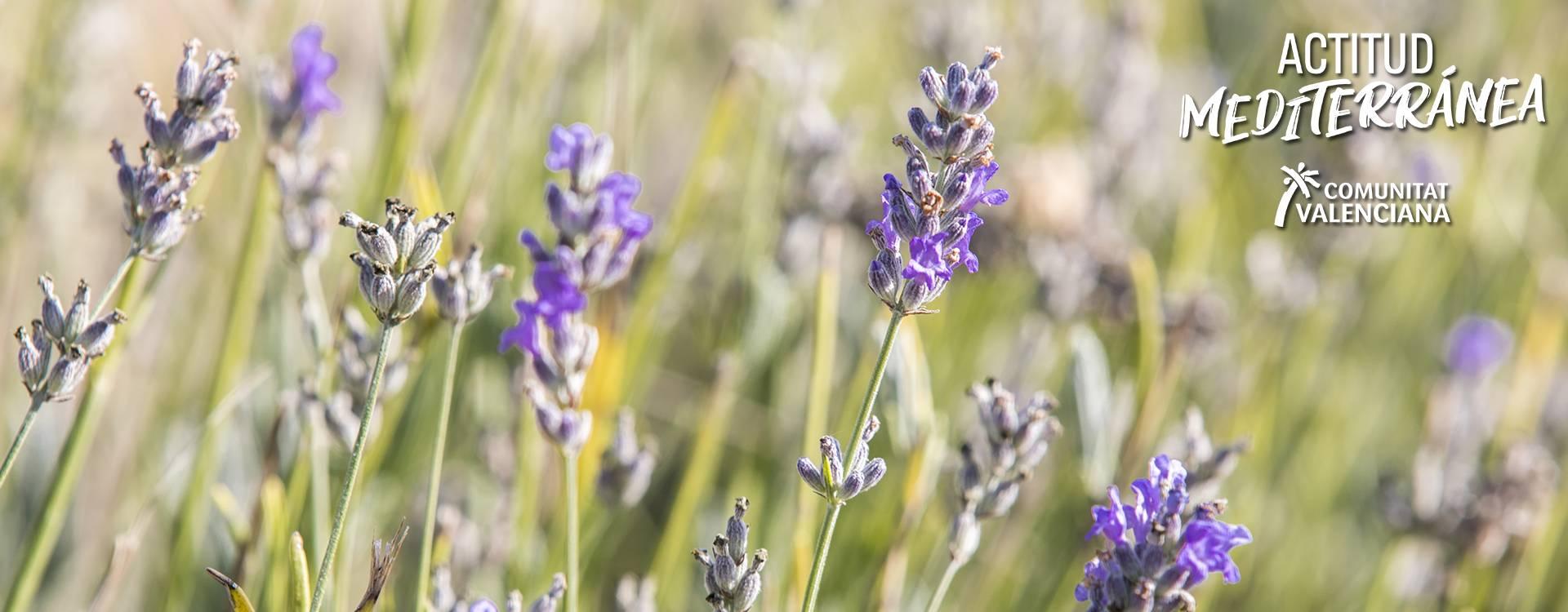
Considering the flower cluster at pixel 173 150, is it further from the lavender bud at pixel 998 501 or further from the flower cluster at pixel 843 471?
the lavender bud at pixel 998 501

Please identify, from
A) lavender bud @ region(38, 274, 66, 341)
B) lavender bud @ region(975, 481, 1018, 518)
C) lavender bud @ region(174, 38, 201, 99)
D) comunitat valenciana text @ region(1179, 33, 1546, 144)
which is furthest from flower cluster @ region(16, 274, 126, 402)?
comunitat valenciana text @ region(1179, 33, 1546, 144)

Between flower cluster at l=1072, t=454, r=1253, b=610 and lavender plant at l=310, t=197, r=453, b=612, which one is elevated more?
lavender plant at l=310, t=197, r=453, b=612

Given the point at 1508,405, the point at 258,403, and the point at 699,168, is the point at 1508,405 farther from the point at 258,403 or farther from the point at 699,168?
the point at 258,403

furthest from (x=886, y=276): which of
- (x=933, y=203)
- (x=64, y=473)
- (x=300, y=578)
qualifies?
(x=64, y=473)

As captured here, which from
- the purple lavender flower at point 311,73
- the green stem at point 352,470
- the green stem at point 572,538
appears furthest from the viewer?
the purple lavender flower at point 311,73

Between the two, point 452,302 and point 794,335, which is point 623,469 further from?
point 794,335

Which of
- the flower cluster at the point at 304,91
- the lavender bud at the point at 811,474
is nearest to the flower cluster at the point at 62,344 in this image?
the flower cluster at the point at 304,91

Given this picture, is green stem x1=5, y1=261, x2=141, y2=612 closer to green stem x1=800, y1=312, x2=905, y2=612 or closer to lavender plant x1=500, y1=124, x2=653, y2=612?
lavender plant x1=500, y1=124, x2=653, y2=612
